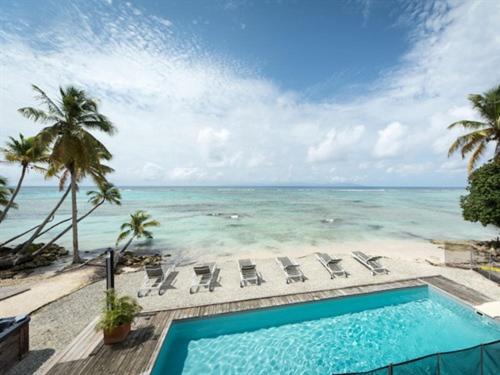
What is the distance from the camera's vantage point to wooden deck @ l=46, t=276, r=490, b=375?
460 centimetres

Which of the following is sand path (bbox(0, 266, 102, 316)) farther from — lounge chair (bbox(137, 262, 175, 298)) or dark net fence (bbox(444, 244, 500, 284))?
dark net fence (bbox(444, 244, 500, 284))

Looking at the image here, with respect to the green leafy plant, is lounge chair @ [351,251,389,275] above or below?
below

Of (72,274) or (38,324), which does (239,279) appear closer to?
(38,324)

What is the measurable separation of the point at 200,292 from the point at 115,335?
353 centimetres

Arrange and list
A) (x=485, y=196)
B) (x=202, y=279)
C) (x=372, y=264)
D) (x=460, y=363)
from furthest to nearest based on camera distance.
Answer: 1. (x=485, y=196)
2. (x=372, y=264)
3. (x=202, y=279)
4. (x=460, y=363)

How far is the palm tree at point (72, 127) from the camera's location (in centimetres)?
1077

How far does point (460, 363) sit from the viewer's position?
12.1 ft

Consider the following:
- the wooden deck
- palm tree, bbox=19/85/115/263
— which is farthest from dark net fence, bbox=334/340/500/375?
palm tree, bbox=19/85/115/263

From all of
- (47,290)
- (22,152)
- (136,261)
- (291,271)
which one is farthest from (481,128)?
(22,152)

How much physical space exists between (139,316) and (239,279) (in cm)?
436

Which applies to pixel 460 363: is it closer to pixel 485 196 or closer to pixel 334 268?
pixel 334 268

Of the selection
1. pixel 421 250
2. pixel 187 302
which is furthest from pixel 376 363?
pixel 421 250

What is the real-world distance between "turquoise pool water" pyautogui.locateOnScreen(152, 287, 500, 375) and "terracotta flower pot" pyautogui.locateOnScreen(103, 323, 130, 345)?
1.13m

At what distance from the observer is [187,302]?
7668 millimetres
